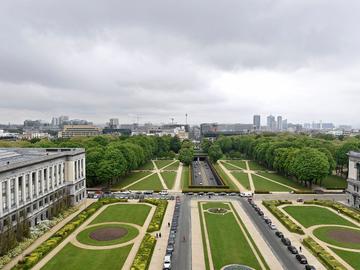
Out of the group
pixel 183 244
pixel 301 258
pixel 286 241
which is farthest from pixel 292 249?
pixel 183 244

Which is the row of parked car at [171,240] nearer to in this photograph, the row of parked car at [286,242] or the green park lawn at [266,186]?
the row of parked car at [286,242]

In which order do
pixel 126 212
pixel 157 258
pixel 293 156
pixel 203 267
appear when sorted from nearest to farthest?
pixel 203 267
pixel 157 258
pixel 126 212
pixel 293 156

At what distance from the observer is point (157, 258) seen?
5562cm

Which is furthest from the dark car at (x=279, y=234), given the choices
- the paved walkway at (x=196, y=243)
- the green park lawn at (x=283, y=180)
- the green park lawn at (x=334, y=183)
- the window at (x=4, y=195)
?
the green park lawn at (x=334, y=183)

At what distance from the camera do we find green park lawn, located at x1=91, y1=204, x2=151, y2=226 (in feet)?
254

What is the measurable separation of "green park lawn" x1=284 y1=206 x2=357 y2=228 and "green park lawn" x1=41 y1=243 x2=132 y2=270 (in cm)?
4198

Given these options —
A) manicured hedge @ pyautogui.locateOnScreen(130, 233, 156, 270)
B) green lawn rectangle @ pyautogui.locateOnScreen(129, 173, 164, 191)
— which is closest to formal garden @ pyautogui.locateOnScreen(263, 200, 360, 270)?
manicured hedge @ pyautogui.locateOnScreen(130, 233, 156, 270)

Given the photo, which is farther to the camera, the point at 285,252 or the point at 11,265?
the point at 285,252

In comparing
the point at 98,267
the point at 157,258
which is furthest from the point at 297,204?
the point at 98,267

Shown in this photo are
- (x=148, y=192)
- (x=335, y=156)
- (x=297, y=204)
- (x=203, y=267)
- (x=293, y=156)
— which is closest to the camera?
(x=203, y=267)

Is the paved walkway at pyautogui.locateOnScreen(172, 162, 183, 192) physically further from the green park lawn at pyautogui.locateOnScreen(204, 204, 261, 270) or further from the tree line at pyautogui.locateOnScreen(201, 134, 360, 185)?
the green park lawn at pyautogui.locateOnScreen(204, 204, 261, 270)

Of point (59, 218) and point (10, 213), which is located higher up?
point (10, 213)

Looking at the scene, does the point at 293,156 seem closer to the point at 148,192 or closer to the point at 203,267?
the point at 148,192

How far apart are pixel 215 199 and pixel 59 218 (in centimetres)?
4376
